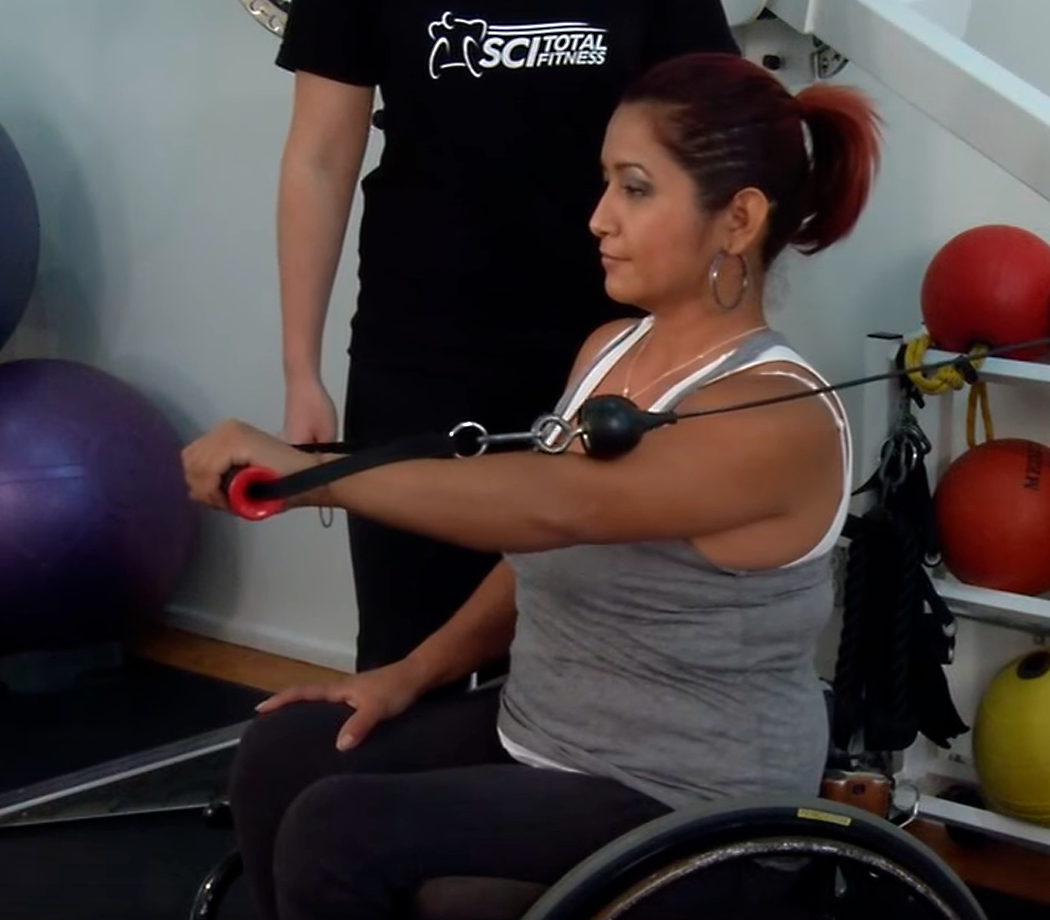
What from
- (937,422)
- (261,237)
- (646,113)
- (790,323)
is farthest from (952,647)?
(261,237)

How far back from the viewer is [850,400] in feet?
7.43

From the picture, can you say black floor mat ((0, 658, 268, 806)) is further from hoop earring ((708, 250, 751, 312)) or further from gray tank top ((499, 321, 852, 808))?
hoop earring ((708, 250, 751, 312))

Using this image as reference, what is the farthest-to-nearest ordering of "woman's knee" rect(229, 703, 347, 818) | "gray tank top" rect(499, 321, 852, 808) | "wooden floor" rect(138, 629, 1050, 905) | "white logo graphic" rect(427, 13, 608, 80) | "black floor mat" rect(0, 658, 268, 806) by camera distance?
"black floor mat" rect(0, 658, 268, 806) < "wooden floor" rect(138, 629, 1050, 905) < "white logo graphic" rect(427, 13, 608, 80) < "woman's knee" rect(229, 703, 347, 818) < "gray tank top" rect(499, 321, 852, 808)

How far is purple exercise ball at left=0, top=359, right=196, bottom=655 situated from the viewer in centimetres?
256

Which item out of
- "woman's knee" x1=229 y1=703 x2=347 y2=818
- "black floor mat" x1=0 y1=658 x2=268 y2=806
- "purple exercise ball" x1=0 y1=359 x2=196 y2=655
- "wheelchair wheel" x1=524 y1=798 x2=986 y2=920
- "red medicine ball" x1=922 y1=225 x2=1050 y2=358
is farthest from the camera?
"purple exercise ball" x1=0 y1=359 x2=196 y2=655

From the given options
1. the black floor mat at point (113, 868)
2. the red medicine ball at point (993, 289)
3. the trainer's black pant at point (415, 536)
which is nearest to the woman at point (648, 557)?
the trainer's black pant at point (415, 536)

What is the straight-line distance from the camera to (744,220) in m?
1.19

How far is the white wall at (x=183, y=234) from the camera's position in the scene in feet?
9.23

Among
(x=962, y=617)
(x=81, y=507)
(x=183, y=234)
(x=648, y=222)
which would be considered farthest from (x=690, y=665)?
(x=183, y=234)

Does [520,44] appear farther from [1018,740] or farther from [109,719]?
[109,719]

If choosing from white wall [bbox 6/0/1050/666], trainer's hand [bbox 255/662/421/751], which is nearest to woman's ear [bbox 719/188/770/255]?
Answer: trainer's hand [bbox 255/662/421/751]

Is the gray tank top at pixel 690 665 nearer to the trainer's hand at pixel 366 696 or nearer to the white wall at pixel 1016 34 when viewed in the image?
the trainer's hand at pixel 366 696

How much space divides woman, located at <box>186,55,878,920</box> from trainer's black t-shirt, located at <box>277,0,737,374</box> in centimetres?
23

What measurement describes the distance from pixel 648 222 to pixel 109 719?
1.79 meters
